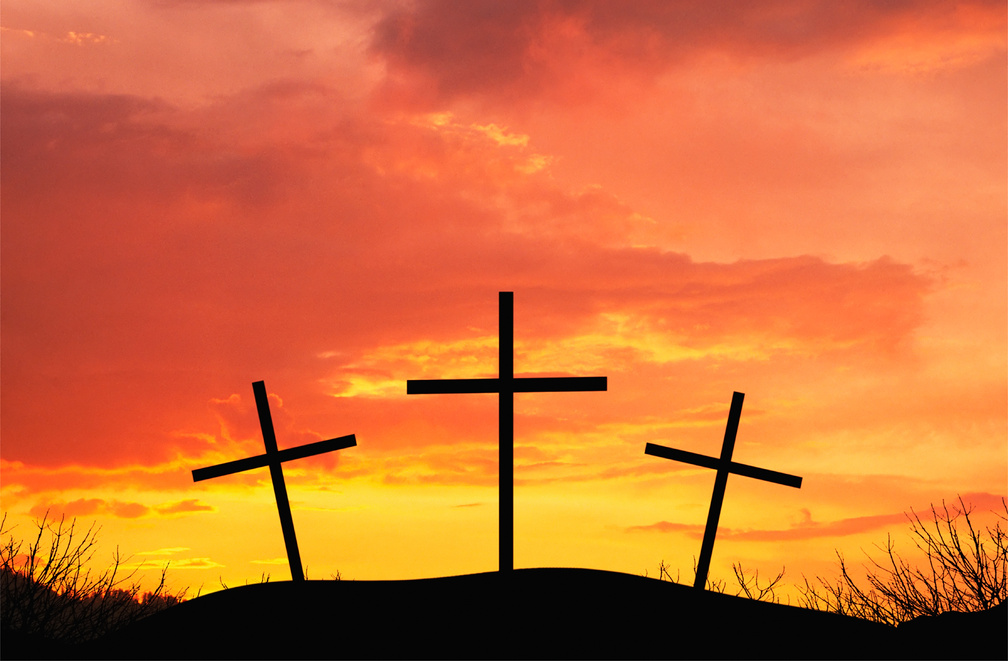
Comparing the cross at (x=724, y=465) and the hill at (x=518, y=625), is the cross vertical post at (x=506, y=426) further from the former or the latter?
the cross at (x=724, y=465)

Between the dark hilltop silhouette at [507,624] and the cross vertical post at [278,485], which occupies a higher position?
the cross vertical post at [278,485]

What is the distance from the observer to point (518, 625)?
11.9m

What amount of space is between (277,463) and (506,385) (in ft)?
13.6

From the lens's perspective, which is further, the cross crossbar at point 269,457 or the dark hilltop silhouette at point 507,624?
the cross crossbar at point 269,457

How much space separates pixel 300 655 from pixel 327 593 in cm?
159

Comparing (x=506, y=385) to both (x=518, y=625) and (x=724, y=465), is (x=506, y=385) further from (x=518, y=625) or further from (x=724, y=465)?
(x=724, y=465)

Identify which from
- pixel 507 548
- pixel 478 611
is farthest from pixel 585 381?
pixel 478 611

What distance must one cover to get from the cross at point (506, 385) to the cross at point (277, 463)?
2020mm

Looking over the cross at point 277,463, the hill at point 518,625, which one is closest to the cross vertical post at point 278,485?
the cross at point 277,463

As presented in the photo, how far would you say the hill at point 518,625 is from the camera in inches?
458

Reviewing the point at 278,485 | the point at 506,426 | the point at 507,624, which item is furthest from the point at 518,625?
the point at 278,485

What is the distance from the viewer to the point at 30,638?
14938mm

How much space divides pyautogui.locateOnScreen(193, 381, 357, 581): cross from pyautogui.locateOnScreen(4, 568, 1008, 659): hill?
5.66ft

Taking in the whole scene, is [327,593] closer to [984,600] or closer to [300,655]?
[300,655]
